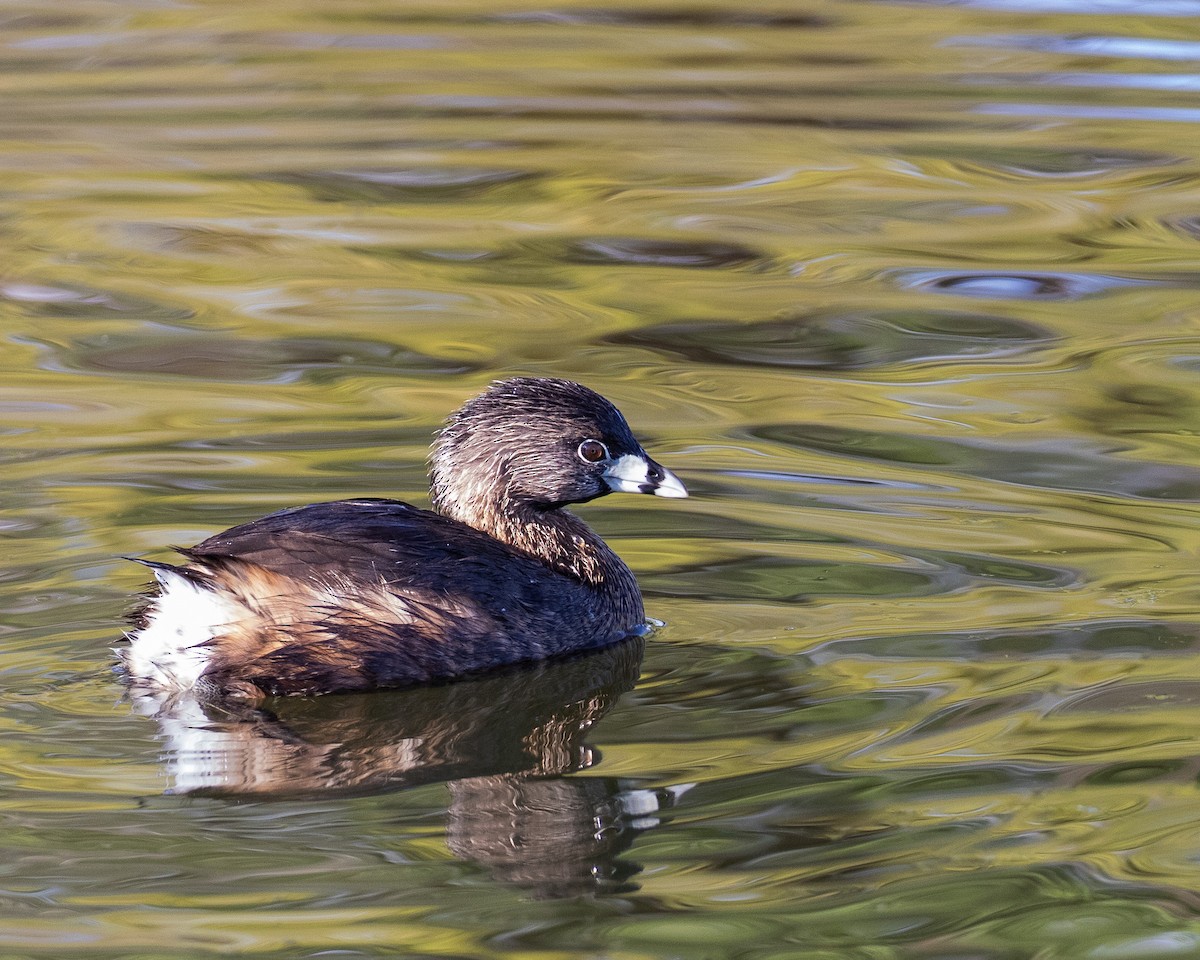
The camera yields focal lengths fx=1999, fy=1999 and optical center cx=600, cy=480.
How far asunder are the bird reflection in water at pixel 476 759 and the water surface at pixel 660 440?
0.02m

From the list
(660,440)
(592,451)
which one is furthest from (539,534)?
(660,440)

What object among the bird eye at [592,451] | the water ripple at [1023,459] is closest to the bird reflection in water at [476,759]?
the bird eye at [592,451]

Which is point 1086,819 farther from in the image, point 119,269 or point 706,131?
point 706,131

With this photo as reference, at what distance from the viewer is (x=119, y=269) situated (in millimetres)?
9914

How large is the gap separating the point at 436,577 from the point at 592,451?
785mm

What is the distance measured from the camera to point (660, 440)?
7785 mm

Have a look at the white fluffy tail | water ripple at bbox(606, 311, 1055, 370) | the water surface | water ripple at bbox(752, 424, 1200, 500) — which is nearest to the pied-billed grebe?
the white fluffy tail

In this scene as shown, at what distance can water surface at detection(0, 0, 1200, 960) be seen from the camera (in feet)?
14.1

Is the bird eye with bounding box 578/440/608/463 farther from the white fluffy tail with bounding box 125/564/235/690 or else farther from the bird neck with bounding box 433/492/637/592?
the white fluffy tail with bounding box 125/564/235/690

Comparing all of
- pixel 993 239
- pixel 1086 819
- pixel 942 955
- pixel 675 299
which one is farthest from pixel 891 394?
pixel 942 955

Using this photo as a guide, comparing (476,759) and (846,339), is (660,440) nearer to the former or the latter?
(846,339)

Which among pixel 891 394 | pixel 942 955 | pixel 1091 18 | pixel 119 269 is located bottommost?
pixel 942 955

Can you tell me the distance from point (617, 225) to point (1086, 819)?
20.8 feet

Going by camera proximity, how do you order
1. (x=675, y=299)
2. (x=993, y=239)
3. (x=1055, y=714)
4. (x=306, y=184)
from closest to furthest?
1. (x=1055, y=714)
2. (x=675, y=299)
3. (x=993, y=239)
4. (x=306, y=184)
